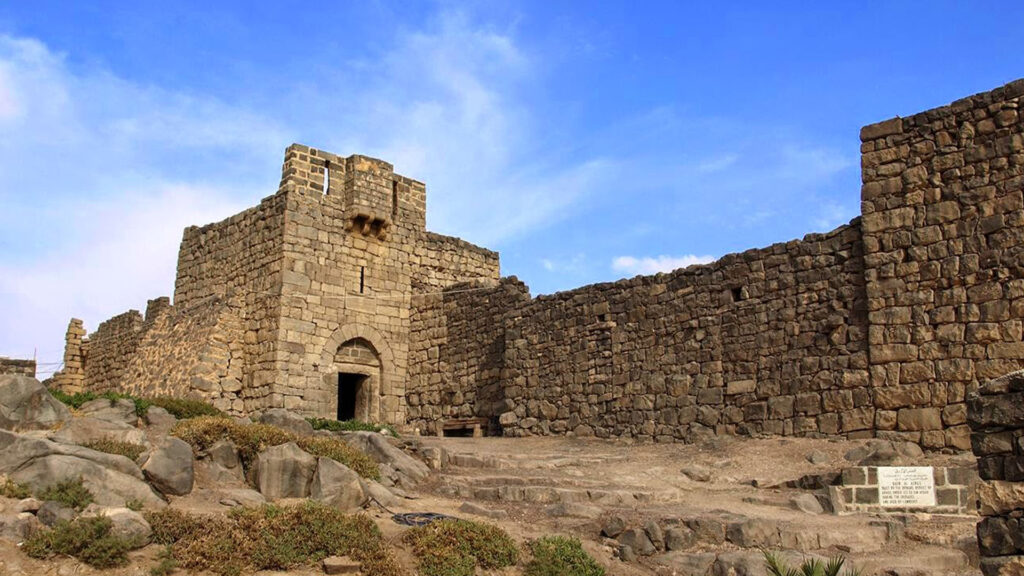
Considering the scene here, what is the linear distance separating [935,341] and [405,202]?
45.5 feet

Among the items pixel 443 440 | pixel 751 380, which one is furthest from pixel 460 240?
pixel 751 380

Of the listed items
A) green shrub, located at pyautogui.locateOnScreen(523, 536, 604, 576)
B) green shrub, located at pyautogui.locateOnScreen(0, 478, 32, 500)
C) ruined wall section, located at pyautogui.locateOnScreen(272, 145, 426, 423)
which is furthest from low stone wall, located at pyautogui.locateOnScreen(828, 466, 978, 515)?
ruined wall section, located at pyautogui.locateOnScreen(272, 145, 426, 423)

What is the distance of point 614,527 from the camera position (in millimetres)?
11125

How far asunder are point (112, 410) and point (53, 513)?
16.0ft

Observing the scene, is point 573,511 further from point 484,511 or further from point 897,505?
point 897,505

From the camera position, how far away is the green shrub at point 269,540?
8961 millimetres

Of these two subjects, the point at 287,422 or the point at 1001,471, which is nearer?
the point at 1001,471

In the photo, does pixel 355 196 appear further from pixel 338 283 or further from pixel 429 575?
pixel 429 575

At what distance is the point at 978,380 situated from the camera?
1426 cm

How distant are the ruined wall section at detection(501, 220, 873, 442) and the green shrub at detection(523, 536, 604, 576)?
715 cm

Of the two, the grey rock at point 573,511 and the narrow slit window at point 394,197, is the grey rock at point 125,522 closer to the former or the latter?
the grey rock at point 573,511

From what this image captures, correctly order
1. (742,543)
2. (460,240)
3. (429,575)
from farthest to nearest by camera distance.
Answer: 1. (460,240)
2. (742,543)
3. (429,575)

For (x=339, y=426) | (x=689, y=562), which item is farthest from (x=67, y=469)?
(x=339, y=426)

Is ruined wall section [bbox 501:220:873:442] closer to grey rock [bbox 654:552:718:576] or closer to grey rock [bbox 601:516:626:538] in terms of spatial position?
grey rock [bbox 601:516:626:538]
